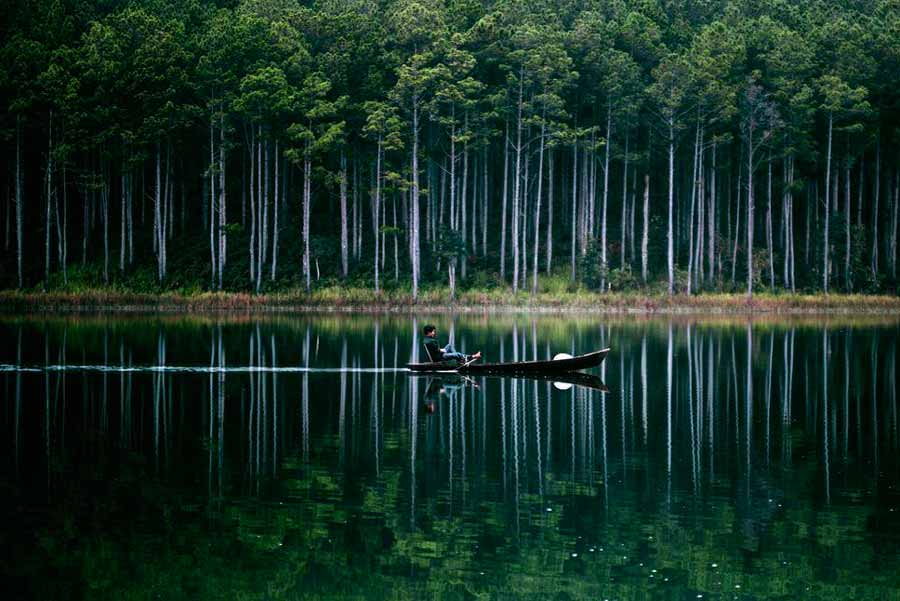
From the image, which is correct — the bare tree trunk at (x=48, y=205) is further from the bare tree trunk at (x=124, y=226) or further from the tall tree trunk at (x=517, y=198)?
the tall tree trunk at (x=517, y=198)

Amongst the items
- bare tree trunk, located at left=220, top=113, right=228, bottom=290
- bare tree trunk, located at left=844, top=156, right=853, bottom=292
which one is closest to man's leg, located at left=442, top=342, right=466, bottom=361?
bare tree trunk, located at left=220, top=113, right=228, bottom=290

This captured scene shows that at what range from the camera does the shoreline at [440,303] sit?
5969cm

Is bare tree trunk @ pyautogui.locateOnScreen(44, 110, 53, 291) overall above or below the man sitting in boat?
above

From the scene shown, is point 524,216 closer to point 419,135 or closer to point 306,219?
point 419,135

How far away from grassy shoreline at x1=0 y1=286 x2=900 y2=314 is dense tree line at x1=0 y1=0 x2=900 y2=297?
2079 mm

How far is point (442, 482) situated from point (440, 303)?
46.9 meters

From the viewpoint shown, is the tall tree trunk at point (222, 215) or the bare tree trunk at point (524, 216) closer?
the tall tree trunk at point (222, 215)

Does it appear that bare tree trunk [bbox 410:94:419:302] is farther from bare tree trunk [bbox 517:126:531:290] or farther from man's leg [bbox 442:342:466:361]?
man's leg [bbox 442:342:466:361]

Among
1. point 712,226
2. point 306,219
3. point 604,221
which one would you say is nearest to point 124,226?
point 306,219

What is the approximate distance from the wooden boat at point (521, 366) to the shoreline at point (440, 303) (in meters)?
30.3

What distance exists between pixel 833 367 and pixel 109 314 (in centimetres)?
3649

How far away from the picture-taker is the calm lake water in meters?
12.4

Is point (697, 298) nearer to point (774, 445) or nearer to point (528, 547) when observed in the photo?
point (774, 445)

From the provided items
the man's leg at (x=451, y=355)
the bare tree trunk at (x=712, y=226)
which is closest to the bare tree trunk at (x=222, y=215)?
the bare tree trunk at (x=712, y=226)
